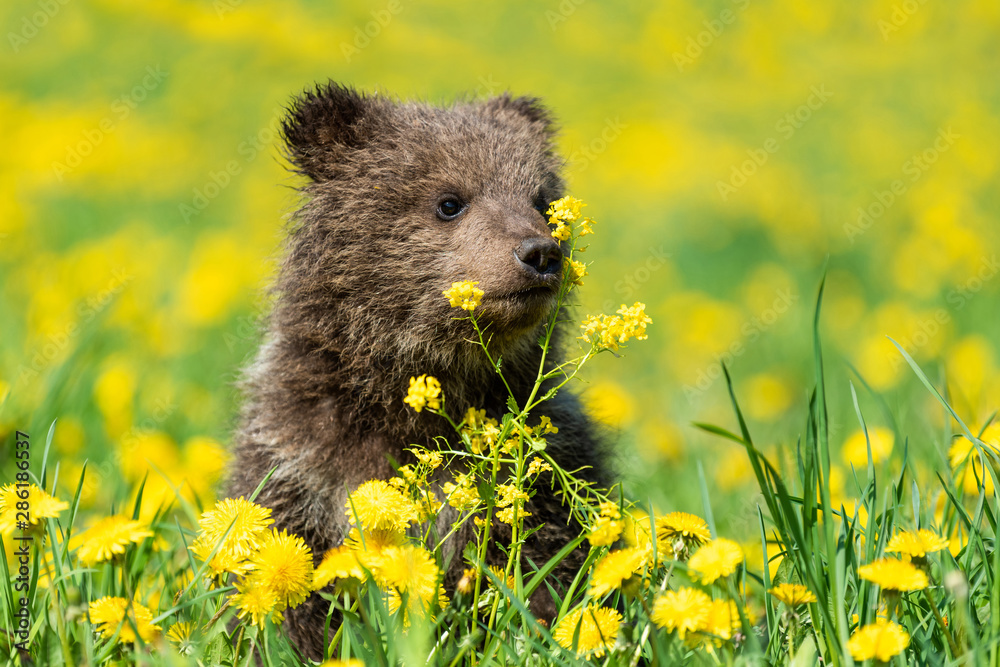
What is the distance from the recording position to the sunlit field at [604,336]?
243cm

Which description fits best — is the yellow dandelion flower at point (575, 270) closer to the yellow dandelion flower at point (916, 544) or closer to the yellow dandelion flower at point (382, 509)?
the yellow dandelion flower at point (382, 509)

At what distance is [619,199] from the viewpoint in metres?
15.4

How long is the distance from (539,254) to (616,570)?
57.0 inches

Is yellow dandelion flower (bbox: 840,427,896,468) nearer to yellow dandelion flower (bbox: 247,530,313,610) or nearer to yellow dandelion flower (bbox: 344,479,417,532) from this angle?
yellow dandelion flower (bbox: 344,479,417,532)

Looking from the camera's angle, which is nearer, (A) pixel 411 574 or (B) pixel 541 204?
(A) pixel 411 574

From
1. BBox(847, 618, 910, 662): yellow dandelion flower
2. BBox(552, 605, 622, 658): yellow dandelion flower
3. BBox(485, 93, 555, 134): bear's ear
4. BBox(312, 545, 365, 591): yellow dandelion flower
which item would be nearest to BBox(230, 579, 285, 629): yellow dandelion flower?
BBox(312, 545, 365, 591): yellow dandelion flower

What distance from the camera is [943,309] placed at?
8.45 metres

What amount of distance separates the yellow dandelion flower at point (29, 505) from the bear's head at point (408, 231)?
143 cm

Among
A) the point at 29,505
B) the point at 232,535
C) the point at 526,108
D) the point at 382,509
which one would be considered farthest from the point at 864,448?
the point at 29,505

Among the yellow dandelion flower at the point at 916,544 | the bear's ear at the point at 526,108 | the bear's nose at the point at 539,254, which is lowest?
the yellow dandelion flower at the point at 916,544

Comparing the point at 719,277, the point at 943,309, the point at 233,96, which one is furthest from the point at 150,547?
the point at 233,96

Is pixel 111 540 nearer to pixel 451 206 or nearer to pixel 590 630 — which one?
pixel 590 630

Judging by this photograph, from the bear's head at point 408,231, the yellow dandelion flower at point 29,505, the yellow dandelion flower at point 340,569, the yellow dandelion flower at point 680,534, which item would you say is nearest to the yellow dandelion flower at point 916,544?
the yellow dandelion flower at point 680,534

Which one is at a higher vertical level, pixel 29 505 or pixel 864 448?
pixel 864 448
